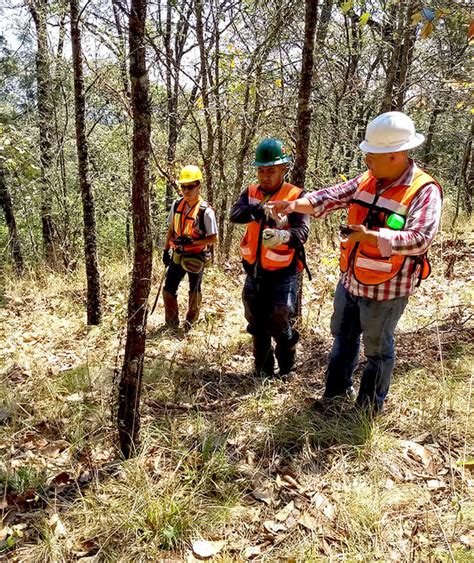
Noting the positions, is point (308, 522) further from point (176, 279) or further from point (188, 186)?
point (188, 186)

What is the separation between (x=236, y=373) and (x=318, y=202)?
1.85 meters

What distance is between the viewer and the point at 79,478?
2621 mm

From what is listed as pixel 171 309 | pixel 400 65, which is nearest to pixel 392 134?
pixel 171 309

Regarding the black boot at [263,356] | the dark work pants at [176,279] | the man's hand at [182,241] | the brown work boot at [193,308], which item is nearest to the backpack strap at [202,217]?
the man's hand at [182,241]

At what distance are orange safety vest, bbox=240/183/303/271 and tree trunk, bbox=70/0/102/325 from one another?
245cm

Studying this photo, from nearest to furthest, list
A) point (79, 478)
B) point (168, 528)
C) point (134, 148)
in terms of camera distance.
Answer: point (168, 528)
point (134, 148)
point (79, 478)

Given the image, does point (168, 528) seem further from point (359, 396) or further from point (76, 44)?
point (76, 44)

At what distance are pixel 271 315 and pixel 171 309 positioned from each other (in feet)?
6.33

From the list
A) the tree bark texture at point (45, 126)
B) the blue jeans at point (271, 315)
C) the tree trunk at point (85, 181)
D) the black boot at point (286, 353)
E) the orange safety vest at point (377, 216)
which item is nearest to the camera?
the orange safety vest at point (377, 216)

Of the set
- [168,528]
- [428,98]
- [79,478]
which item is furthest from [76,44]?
[428,98]

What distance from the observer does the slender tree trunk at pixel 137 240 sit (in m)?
2.23

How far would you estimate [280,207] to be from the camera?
3166mm

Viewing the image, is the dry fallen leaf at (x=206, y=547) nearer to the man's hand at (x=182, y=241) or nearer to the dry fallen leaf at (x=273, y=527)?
the dry fallen leaf at (x=273, y=527)

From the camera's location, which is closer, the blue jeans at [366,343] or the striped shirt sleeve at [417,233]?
the striped shirt sleeve at [417,233]
